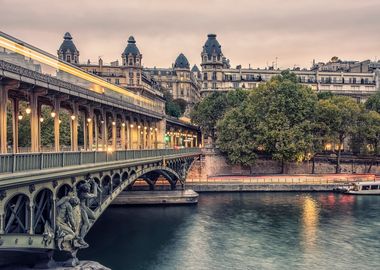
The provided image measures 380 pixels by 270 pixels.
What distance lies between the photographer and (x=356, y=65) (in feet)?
578

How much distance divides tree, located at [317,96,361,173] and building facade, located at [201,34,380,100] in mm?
56912

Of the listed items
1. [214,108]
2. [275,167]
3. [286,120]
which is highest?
[214,108]

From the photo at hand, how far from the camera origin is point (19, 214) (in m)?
23.2

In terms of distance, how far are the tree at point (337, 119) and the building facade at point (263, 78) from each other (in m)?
56.9

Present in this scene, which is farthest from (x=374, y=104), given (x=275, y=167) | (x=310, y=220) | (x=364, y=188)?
(x=310, y=220)

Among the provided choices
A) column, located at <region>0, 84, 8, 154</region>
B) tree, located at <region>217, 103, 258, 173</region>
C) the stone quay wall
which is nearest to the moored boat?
the stone quay wall

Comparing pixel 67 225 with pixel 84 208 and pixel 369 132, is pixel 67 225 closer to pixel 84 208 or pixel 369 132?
pixel 84 208

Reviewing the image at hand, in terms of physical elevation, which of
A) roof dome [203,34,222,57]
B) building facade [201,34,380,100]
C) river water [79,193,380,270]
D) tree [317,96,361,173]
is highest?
roof dome [203,34,222,57]

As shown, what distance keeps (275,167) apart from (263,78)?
64.4 meters

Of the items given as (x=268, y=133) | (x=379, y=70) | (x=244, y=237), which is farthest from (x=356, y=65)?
(x=244, y=237)

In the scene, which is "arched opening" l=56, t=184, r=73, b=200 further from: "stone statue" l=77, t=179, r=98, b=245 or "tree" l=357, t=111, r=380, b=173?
"tree" l=357, t=111, r=380, b=173

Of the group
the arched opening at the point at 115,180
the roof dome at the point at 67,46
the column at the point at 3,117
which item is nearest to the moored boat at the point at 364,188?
the arched opening at the point at 115,180

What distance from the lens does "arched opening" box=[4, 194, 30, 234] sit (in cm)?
2117

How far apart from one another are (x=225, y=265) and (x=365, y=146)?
68.8 m
